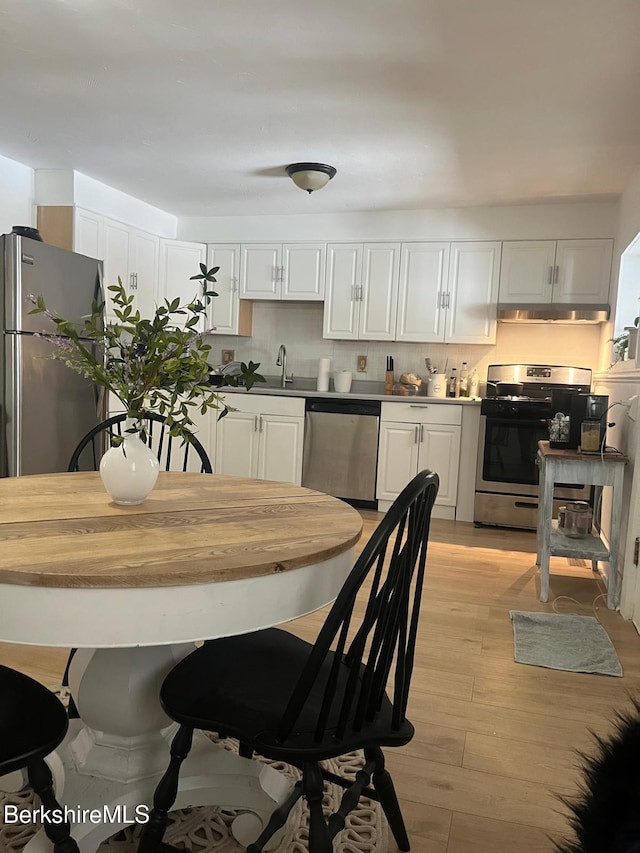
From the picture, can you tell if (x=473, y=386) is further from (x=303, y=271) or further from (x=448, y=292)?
(x=303, y=271)

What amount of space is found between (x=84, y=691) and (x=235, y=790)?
411 millimetres

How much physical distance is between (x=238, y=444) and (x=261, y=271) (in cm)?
143

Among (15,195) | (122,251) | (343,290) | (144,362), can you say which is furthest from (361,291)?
(144,362)

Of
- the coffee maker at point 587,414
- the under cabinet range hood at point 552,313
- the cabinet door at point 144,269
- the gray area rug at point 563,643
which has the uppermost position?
the cabinet door at point 144,269

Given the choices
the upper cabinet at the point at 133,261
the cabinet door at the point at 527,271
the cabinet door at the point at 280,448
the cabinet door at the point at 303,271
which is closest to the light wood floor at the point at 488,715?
the cabinet door at the point at 280,448

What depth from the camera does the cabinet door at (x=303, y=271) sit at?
5.22 m

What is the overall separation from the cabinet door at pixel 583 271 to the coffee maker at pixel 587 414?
162cm

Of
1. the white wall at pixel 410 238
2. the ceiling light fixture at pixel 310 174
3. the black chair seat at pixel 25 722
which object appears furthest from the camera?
the white wall at pixel 410 238

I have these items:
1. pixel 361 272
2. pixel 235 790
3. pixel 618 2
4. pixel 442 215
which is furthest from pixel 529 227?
pixel 235 790

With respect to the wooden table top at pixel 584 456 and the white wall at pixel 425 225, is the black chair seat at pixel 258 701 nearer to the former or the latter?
the wooden table top at pixel 584 456

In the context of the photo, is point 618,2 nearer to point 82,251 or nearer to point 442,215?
point 442,215

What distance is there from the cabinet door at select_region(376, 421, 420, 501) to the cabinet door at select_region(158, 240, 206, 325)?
1944 millimetres

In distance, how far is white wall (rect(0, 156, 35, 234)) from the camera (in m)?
4.20

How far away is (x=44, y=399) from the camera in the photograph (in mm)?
3664
